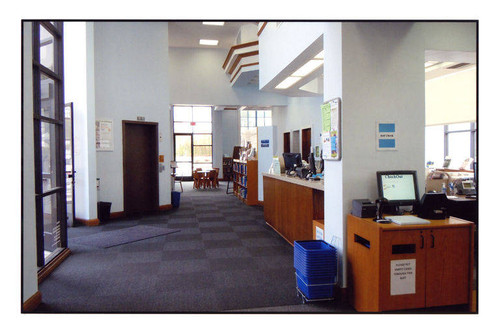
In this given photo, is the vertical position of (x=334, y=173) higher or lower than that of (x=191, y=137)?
lower

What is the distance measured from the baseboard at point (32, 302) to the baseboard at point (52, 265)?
66 cm

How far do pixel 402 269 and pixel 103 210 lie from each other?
18.9 ft

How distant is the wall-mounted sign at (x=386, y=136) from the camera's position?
3.05 metres

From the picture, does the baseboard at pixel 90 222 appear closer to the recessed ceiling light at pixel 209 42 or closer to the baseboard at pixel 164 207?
the baseboard at pixel 164 207

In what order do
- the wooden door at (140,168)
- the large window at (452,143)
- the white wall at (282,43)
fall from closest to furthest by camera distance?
the white wall at (282,43) → the wooden door at (140,168) → the large window at (452,143)

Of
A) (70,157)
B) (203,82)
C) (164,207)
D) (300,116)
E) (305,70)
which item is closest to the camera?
(305,70)

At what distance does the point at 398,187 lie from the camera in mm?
3008

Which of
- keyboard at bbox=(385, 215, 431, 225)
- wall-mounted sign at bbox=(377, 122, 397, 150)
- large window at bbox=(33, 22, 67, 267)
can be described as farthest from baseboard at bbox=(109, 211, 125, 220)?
keyboard at bbox=(385, 215, 431, 225)

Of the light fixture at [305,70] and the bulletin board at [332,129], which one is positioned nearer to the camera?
the bulletin board at [332,129]

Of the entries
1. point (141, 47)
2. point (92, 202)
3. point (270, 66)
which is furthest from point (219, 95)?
point (92, 202)

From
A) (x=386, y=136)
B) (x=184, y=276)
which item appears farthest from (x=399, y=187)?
(x=184, y=276)

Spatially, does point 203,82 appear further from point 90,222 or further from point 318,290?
point 318,290

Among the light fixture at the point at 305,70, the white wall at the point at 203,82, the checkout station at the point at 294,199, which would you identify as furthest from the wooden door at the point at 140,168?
the white wall at the point at 203,82

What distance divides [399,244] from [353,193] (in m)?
0.62
